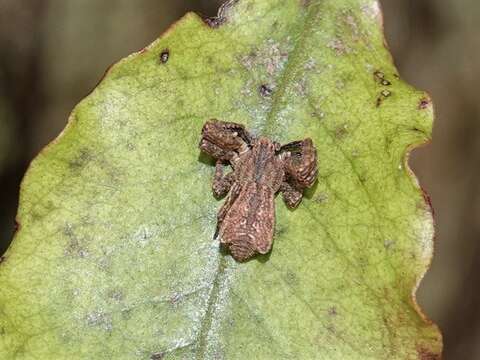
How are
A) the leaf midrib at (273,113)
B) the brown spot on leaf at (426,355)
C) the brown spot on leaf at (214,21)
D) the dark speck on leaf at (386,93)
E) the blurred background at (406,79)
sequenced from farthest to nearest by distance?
the blurred background at (406,79), the brown spot on leaf at (214,21), the dark speck on leaf at (386,93), the leaf midrib at (273,113), the brown spot on leaf at (426,355)

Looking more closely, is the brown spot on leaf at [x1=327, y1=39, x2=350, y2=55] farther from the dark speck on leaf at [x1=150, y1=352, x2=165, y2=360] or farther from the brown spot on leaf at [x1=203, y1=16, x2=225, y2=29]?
the dark speck on leaf at [x1=150, y1=352, x2=165, y2=360]

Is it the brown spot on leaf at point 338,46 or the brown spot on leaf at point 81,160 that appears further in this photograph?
the brown spot on leaf at point 338,46

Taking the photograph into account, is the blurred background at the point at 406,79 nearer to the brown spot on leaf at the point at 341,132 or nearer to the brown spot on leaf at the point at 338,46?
the brown spot on leaf at the point at 338,46

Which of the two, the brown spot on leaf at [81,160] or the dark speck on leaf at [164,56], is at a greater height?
the dark speck on leaf at [164,56]

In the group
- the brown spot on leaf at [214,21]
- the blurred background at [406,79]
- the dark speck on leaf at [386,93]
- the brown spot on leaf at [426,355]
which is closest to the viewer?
the brown spot on leaf at [426,355]

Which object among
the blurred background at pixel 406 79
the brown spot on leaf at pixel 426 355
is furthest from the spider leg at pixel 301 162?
the blurred background at pixel 406 79

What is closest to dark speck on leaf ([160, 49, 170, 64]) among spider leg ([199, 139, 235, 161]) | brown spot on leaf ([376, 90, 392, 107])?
spider leg ([199, 139, 235, 161])

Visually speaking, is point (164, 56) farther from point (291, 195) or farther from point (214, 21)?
point (291, 195)
